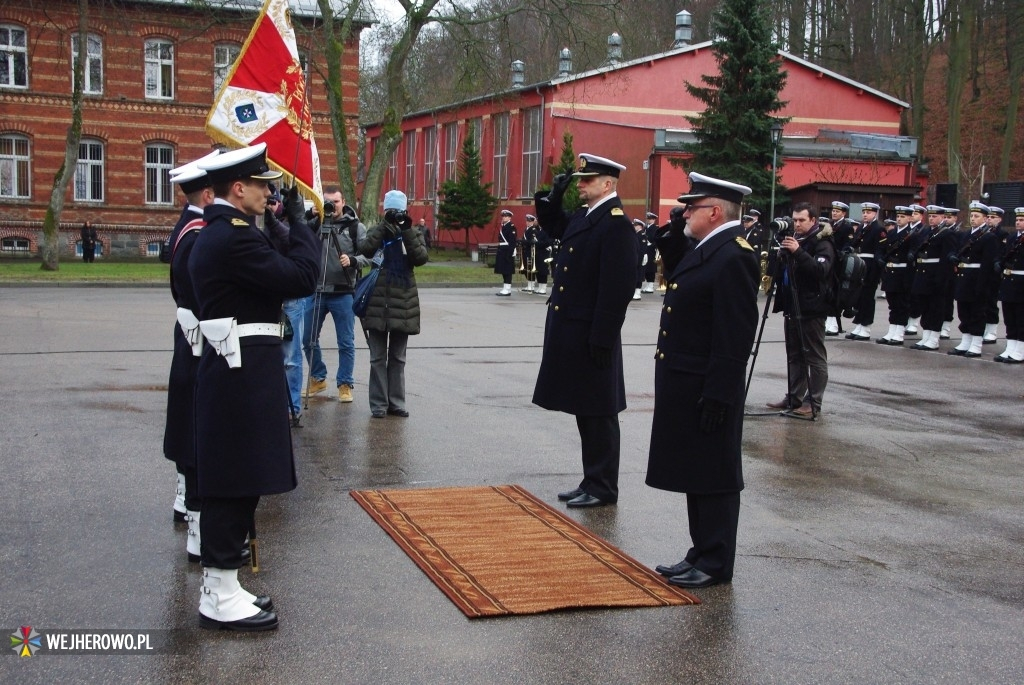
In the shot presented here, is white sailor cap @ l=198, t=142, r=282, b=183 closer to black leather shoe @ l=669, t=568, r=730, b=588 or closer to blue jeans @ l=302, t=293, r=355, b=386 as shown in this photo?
black leather shoe @ l=669, t=568, r=730, b=588

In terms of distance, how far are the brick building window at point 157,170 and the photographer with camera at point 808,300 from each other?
3594 cm

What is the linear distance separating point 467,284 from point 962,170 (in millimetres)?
20695

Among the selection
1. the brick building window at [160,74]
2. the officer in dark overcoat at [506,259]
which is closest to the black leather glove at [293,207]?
the officer in dark overcoat at [506,259]

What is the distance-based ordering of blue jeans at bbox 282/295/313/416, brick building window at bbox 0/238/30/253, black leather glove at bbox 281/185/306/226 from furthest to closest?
brick building window at bbox 0/238/30/253 < blue jeans at bbox 282/295/313/416 < black leather glove at bbox 281/185/306/226

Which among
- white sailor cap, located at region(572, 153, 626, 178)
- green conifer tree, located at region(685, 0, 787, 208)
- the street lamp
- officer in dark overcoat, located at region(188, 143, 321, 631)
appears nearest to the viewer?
officer in dark overcoat, located at region(188, 143, 321, 631)

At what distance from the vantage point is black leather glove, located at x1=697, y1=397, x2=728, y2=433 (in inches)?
223

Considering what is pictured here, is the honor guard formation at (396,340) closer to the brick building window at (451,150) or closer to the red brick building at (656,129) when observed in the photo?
the red brick building at (656,129)

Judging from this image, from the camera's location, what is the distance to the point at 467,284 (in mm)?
32500

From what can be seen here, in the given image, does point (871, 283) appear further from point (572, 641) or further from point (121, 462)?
point (572, 641)

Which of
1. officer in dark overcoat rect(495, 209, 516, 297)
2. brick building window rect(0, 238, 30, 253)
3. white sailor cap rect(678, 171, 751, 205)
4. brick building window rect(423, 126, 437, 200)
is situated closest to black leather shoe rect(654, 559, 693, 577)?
white sailor cap rect(678, 171, 751, 205)

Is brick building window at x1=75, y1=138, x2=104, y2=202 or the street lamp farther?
brick building window at x1=75, y1=138, x2=104, y2=202

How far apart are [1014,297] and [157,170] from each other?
34162mm

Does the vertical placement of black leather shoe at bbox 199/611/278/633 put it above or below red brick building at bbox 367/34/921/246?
below

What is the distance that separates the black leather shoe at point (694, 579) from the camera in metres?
5.77
